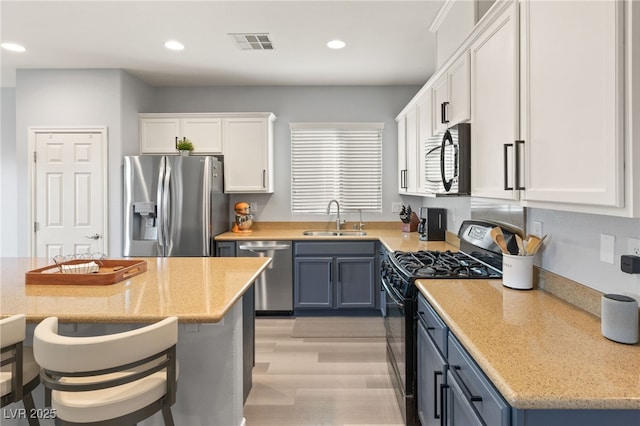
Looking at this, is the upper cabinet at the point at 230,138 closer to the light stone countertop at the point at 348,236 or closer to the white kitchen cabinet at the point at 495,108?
the light stone countertop at the point at 348,236

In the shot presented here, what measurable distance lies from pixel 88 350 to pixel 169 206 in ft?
9.63

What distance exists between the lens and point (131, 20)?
9.97 ft

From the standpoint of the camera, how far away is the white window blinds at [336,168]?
4.85 meters

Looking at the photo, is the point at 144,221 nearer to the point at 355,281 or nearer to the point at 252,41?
the point at 252,41

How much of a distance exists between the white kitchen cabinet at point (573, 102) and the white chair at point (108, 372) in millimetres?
1464

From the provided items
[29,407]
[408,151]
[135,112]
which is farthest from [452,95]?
[135,112]

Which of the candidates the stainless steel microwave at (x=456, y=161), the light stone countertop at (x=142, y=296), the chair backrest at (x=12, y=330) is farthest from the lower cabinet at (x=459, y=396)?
the chair backrest at (x=12, y=330)

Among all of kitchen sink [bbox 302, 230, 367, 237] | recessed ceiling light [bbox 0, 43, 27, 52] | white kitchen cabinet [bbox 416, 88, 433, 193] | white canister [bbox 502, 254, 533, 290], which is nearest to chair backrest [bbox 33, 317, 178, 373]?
white canister [bbox 502, 254, 533, 290]

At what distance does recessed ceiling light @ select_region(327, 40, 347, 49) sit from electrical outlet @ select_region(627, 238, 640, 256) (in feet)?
9.11

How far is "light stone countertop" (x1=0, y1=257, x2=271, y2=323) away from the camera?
1.49m

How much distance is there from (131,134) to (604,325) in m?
4.54

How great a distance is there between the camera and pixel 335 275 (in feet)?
13.8

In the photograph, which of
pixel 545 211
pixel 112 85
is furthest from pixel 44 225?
pixel 545 211

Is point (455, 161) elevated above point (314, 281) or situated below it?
above
